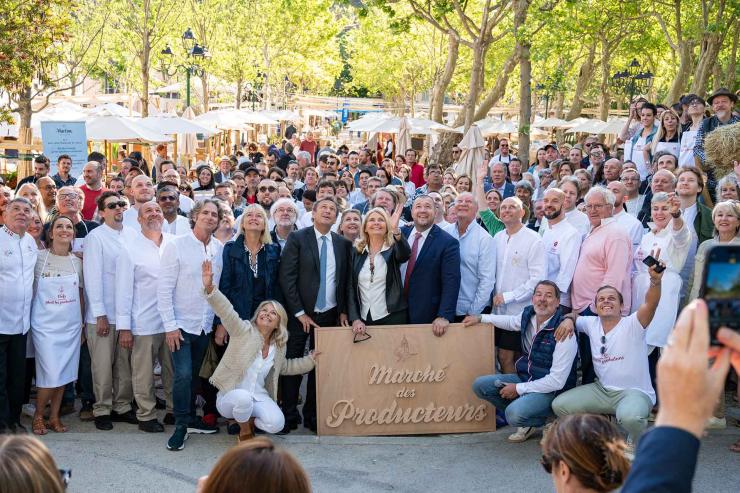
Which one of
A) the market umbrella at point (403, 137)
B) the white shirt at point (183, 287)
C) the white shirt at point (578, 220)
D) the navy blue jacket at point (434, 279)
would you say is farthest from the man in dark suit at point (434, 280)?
the market umbrella at point (403, 137)

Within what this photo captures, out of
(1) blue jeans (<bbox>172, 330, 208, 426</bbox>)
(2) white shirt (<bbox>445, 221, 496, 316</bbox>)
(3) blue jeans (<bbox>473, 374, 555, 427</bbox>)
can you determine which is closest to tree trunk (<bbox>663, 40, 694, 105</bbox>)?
(2) white shirt (<bbox>445, 221, 496, 316</bbox>)

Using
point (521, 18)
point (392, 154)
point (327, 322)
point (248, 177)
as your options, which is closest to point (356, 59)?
point (392, 154)

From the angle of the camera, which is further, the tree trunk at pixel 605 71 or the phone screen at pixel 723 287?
the tree trunk at pixel 605 71

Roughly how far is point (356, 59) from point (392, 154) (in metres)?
40.1

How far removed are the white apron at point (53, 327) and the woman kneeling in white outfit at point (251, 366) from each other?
135 centimetres

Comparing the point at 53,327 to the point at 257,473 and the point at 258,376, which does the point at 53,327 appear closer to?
the point at 258,376

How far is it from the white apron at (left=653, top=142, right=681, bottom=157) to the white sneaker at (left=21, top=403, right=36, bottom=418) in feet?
28.1

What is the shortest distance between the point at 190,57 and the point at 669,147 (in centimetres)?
2557

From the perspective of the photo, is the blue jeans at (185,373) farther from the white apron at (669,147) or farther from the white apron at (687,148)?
the white apron at (669,147)

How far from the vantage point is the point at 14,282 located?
7062 millimetres

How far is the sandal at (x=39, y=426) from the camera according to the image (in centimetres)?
734

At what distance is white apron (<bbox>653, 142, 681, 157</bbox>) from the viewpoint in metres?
11.8

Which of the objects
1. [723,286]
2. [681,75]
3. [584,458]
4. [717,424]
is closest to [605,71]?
[681,75]

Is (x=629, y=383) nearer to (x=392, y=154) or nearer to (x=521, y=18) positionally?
(x=521, y=18)
